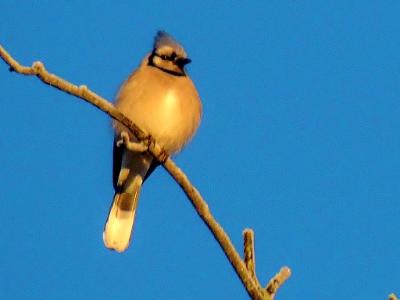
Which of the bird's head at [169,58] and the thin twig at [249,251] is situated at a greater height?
the bird's head at [169,58]

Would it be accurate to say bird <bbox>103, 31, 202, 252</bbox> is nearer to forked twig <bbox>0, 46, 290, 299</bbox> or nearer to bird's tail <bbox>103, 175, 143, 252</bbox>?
bird's tail <bbox>103, 175, 143, 252</bbox>

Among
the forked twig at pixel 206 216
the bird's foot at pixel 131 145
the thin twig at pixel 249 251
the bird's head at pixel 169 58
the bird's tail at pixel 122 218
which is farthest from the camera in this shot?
the bird's head at pixel 169 58

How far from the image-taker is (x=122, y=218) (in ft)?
20.7

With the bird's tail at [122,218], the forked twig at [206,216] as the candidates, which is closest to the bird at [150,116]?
the bird's tail at [122,218]

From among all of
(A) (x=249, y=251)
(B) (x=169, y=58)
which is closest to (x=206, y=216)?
(A) (x=249, y=251)

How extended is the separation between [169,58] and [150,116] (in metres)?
0.59

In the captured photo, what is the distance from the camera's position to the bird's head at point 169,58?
6441 mm

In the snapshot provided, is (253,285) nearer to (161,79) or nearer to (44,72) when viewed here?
(44,72)

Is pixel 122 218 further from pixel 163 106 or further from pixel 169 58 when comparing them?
pixel 169 58

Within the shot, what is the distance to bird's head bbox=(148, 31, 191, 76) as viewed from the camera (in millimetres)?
6441

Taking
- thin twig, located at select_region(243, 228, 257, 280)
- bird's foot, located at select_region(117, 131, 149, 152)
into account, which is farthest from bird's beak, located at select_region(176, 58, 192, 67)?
thin twig, located at select_region(243, 228, 257, 280)

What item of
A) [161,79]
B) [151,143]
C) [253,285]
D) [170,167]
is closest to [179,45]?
[161,79]

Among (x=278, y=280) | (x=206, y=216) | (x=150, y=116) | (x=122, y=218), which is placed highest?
(x=150, y=116)

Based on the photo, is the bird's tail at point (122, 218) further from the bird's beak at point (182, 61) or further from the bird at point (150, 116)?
the bird's beak at point (182, 61)
